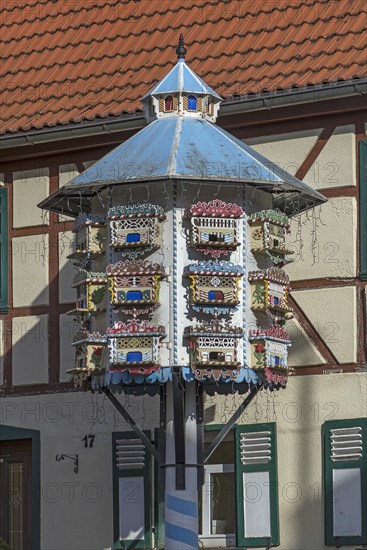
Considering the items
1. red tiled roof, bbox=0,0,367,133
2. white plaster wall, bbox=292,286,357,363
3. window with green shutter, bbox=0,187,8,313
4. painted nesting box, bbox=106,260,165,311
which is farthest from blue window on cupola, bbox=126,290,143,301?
window with green shutter, bbox=0,187,8,313

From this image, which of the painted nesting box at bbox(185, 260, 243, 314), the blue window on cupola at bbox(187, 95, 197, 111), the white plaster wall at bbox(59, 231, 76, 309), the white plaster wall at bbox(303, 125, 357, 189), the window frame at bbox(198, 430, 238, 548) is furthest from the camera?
the white plaster wall at bbox(59, 231, 76, 309)

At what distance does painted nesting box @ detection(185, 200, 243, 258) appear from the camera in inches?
673

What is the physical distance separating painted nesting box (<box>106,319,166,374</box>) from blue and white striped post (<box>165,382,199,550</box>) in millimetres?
398

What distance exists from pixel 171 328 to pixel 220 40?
4626 millimetres

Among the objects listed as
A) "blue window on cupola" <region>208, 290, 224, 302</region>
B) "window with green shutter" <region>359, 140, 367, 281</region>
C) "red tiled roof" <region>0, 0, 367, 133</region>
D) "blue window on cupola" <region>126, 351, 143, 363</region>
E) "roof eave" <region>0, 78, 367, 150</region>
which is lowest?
"blue window on cupola" <region>126, 351, 143, 363</region>

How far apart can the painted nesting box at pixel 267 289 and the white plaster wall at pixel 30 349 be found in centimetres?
381

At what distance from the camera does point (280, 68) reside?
1975 cm

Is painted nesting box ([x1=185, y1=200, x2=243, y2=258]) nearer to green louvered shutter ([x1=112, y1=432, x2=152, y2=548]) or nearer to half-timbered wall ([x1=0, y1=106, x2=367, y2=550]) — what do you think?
half-timbered wall ([x1=0, y1=106, x2=367, y2=550])

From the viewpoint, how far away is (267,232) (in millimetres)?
17438

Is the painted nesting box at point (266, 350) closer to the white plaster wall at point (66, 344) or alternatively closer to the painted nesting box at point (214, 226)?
the painted nesting box at point (214, 226)

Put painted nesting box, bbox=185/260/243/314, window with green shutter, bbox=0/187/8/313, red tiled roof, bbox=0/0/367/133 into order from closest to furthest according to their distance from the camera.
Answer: painted nesting box, bbox=185/260/243/314
red tiled roof, bbox=0/0/367/133
window with green shutter, bbox=0/187/8/313

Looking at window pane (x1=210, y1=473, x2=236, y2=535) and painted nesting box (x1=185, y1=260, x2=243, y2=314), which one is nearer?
painted nesting box (x1=185, y1=260, x2=243, y2=314)

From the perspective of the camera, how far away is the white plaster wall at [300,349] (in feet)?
62.3

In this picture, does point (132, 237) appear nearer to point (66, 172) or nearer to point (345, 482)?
point (345, 482)
